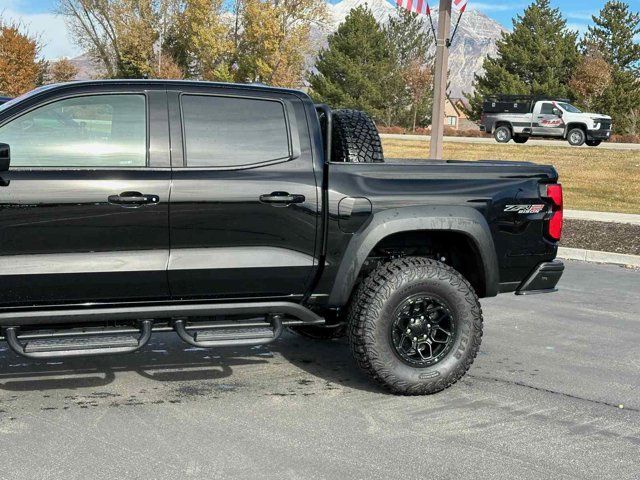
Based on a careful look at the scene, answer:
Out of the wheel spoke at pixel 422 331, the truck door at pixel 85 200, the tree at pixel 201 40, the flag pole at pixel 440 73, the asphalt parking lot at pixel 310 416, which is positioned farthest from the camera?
the tree at pixel 201 40

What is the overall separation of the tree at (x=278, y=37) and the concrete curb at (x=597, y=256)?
49899 millimetres

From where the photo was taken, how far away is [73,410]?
16.1 feet

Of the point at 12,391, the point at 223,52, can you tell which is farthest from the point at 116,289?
the point at 223,52

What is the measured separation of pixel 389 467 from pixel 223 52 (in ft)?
197

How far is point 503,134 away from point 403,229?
29.6m

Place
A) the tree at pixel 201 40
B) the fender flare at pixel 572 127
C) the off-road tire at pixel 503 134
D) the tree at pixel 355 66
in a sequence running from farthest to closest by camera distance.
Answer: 1. the tree at pixel 355 66
2. the tree at pixel 201 40
3. the off-road tire at pixel 503 134
4. the fender flare at pixel 572 127

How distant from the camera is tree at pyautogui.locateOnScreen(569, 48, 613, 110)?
56.2 m

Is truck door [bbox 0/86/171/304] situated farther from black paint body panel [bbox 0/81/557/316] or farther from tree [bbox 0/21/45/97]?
tree [bbox 0/21/45/97]

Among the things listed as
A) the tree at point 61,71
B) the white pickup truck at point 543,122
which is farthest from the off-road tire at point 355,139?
the tree at point 61,71

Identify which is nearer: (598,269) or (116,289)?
(116,289)

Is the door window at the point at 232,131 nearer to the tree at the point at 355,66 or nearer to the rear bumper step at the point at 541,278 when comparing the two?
the rear bumper step at the point at 541,278

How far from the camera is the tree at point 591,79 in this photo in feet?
185

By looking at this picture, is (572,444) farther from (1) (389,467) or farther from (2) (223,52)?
(2) (223,52)

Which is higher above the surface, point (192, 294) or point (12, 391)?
point (192, 294)
